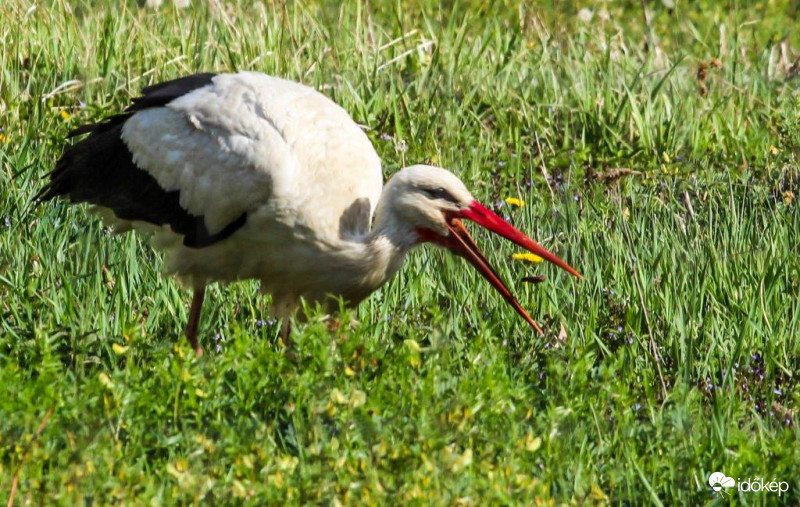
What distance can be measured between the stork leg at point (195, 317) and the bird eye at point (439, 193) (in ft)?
2.91

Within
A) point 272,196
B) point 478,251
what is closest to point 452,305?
point 478,251

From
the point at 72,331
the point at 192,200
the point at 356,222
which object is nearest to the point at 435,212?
the point at 356,222

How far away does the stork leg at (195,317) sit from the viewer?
4.45m

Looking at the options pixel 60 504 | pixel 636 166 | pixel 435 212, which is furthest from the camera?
pixel 636 166

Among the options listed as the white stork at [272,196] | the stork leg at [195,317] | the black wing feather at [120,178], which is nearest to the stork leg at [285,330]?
the white stork at [272,196]

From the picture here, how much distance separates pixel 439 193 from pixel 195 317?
964 mm

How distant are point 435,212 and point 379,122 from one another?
214 cm

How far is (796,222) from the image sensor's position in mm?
5016

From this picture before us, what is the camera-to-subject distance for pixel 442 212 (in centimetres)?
421

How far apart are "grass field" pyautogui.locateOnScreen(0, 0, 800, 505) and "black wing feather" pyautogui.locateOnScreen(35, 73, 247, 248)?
0.15 meters

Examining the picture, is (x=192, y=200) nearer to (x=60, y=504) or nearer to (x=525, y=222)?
(x=525, y=222)

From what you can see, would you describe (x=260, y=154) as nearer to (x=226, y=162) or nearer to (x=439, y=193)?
(x=226, y=162)

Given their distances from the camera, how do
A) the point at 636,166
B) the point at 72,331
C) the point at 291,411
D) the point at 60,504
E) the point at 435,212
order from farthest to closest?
1. the point at 636,166
2. the point at 435,212
3. the point at 72,331
4. the point at 291,411
5. the point at 60,504

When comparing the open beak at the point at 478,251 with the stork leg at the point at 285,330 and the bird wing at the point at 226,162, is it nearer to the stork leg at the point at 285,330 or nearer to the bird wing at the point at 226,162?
the bird wing at the point at 226,162
